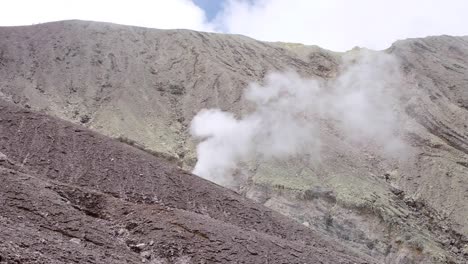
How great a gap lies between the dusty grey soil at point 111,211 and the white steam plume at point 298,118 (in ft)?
38.7

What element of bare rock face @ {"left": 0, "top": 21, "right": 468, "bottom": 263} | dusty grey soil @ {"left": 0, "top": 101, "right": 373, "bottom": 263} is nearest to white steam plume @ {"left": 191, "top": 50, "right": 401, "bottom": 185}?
bare rock face @ {"left": 0, "top": 21, "right": 468, "bottom": 263}

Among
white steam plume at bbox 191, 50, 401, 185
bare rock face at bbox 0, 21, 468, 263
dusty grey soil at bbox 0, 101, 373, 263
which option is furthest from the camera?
white steam plume at bbox 191, 50, 401, 185

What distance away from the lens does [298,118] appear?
3934 centimetres

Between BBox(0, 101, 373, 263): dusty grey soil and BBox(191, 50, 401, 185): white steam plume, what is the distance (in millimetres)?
11789

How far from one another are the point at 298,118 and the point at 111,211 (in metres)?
25.8

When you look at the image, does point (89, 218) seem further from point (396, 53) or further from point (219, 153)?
point (396, 53)

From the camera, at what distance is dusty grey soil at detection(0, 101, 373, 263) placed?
1129 centimetres

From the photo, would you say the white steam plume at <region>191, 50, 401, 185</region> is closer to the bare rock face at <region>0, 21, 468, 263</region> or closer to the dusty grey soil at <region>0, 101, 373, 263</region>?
the bare rock face at <region>0, 21, 468, 263</region>

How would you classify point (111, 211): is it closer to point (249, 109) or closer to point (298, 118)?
point (298, 118)

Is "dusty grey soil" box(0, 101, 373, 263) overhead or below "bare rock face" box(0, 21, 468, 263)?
below

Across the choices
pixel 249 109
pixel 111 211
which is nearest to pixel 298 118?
pixel 249 109

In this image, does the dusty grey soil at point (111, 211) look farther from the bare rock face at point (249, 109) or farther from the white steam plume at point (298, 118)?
the white steam plume at point (298, 118)

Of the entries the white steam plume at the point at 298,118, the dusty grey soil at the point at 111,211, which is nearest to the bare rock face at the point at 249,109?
the dusty grey soil at the point at 111,211

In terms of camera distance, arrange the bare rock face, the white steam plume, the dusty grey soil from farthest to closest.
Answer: the white steam plume, the bare rock face, the dusty grey soil
